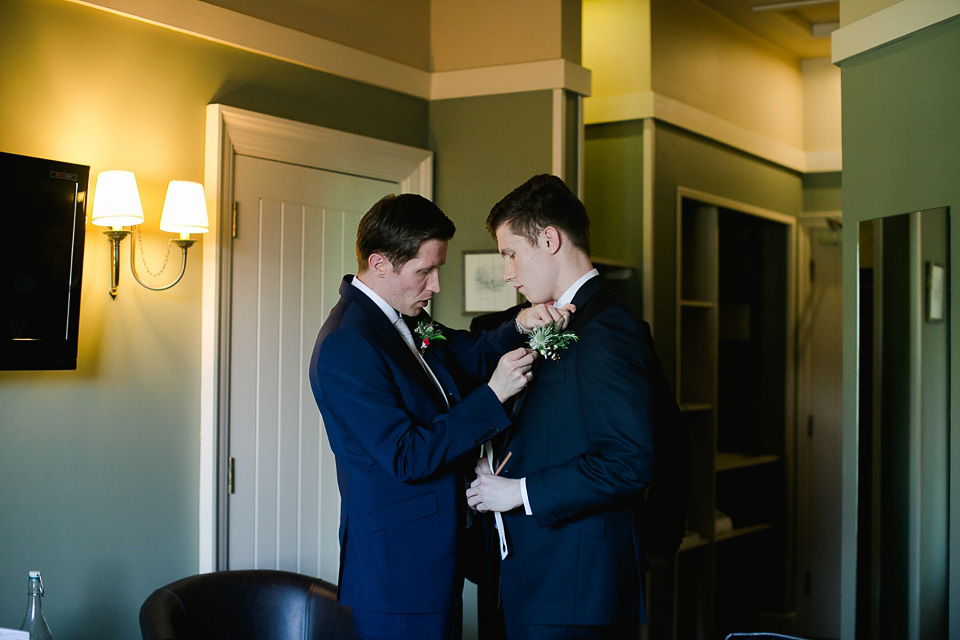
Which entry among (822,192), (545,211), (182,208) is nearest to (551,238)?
(545,211)

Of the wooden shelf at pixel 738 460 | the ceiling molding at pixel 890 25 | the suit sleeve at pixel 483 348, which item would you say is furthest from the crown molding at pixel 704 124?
the suit sleeve at pixel 483 348

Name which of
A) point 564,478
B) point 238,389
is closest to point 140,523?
point 238,389

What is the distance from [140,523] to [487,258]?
5.88ft

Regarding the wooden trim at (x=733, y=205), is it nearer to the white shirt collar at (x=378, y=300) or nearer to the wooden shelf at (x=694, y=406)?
the wooden shelf at (x=694, y=406)

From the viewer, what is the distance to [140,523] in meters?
2.95

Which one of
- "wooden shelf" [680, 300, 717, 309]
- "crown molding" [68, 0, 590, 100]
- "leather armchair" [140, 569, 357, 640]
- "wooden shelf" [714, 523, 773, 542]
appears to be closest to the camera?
"leather armchair" [140, 569, 357, 640]

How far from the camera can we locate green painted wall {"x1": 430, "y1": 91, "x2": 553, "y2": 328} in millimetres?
3885

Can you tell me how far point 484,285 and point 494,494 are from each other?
193cm

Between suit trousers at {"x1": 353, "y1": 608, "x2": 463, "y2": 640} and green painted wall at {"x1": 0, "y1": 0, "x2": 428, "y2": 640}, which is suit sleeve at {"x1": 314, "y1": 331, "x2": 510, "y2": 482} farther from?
green painted wall at {"x1": 0, "y1": 0, "x2": 428, "y2": 640}

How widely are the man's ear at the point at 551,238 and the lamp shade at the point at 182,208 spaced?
134cm

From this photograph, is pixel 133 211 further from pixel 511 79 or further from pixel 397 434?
pixel 511 79

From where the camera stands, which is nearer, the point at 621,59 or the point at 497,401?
the point at 497,401

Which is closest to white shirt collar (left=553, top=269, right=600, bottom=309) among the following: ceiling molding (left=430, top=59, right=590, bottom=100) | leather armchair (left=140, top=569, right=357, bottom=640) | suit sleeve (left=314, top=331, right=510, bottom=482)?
suit sleeve (left=314, top=331, right=510, bottom=482)

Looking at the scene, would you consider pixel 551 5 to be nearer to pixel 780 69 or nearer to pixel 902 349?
pixel 902 349
